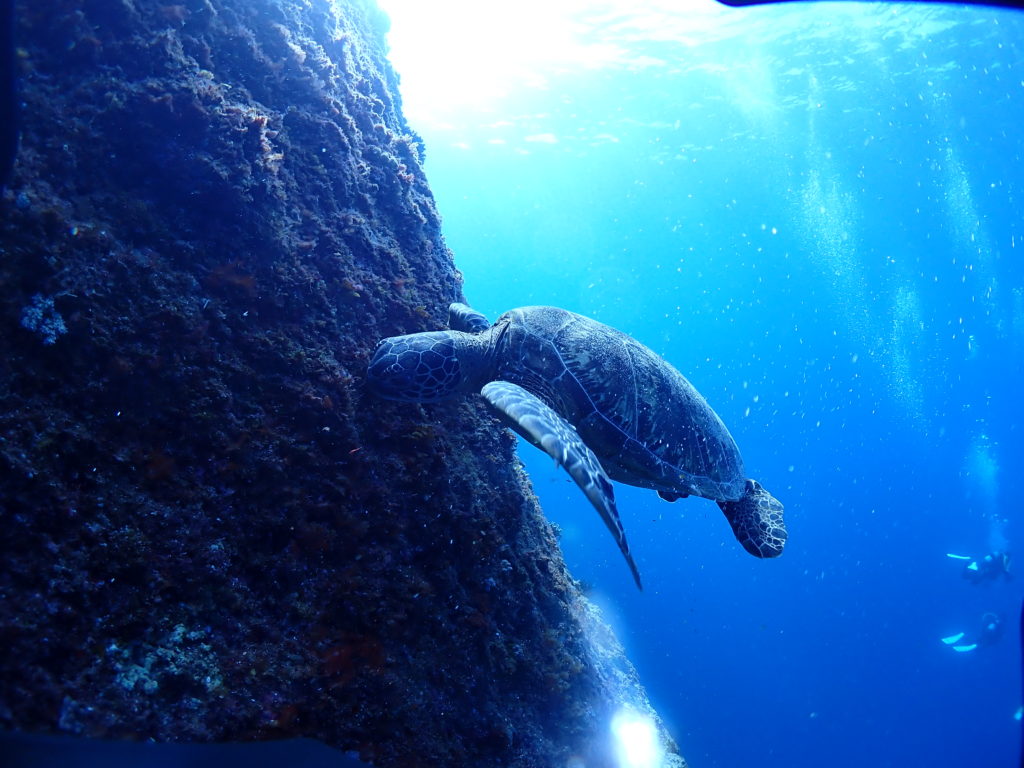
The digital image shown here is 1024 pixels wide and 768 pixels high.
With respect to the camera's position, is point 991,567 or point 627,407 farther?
point 991,567

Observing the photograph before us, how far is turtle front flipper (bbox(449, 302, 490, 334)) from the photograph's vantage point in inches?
185

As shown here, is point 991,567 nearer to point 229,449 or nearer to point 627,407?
point 627,407

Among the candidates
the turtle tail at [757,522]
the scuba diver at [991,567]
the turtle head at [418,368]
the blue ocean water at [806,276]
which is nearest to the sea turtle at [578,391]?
the turtle head at [418,368]

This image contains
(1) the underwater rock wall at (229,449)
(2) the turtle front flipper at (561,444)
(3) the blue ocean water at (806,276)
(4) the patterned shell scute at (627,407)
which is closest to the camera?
(1) the underwater rock wall at (229,449)

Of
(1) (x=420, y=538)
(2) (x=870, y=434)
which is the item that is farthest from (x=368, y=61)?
Answer: (2) (x=870, y=434)

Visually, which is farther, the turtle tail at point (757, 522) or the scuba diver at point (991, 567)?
the scuba diver at point (991, 567)

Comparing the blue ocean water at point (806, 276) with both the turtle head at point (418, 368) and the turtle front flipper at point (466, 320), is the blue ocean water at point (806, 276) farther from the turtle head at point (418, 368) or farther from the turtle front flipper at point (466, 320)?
the turtle head at point (418, 368)

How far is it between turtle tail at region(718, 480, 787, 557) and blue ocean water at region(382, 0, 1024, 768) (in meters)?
3.26

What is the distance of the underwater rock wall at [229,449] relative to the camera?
2.25 m

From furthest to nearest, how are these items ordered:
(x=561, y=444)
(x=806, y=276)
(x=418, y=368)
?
(x=806, y=276), (x=418, y=368), (x=561, y=444)

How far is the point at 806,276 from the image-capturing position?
58.8m

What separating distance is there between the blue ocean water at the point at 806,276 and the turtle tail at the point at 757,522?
3.26 metres

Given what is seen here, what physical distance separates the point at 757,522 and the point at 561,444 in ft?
11.7

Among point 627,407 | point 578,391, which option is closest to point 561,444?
point 578,391
